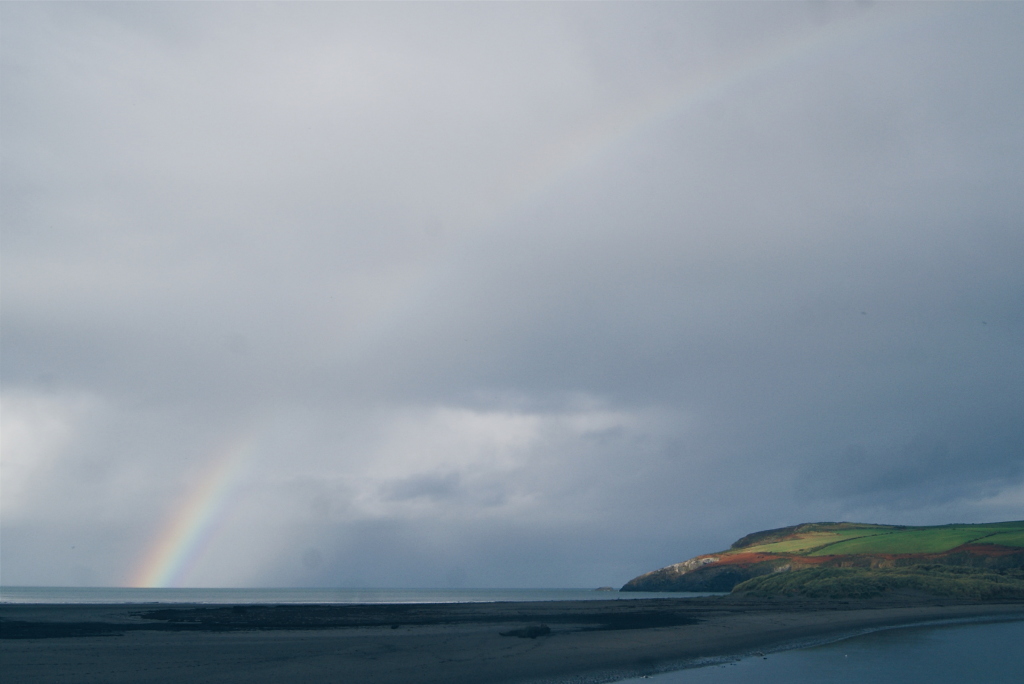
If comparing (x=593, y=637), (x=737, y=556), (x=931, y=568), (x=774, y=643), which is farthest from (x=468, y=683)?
(x=737, y=556)

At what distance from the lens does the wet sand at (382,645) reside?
20.8m

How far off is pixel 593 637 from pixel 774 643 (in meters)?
9.24

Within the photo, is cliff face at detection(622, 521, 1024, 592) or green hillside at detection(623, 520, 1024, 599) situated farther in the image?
cliff face at detection(622, 521, 1024, 592)

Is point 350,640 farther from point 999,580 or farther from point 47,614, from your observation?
point 999,580

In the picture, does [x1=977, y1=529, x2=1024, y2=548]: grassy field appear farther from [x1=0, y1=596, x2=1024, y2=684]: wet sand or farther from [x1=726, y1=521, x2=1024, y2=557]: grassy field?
[x1=0, y1=596, x2=1024, y2=684]: wet sand

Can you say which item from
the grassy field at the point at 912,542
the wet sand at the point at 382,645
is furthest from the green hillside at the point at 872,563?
the wet sand at the point at 382,645

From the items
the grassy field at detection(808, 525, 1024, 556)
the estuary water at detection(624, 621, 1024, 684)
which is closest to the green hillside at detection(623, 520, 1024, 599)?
the grassy field at detection(808, 525, 1024, 556)

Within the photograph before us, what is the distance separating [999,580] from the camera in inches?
3098

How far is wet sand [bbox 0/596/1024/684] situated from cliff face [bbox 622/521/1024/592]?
65.2 meters

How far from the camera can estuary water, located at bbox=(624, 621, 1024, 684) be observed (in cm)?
2314

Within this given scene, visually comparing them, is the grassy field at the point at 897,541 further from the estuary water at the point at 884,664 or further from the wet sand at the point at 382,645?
the estuary water at the point at 884,664

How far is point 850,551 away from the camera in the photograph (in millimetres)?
120625

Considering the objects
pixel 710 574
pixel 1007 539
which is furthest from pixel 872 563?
pixel 710 574

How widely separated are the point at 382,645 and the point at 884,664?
67.2 ft
